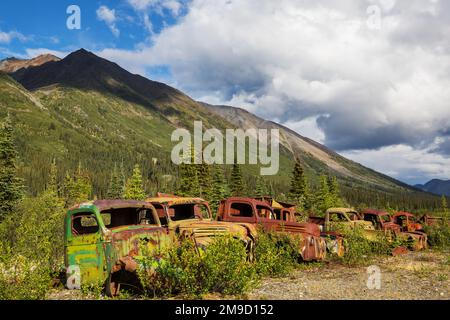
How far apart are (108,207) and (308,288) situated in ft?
18.0

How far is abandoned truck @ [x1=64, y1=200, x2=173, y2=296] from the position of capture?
8406mm

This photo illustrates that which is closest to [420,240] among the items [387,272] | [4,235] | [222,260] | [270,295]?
[387,272]

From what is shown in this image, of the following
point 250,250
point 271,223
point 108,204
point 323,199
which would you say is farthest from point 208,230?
point 323,199

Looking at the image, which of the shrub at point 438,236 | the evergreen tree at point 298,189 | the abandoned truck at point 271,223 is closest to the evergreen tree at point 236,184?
the evergreen tree at point 298,189

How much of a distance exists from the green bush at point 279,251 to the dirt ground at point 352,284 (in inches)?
15.3

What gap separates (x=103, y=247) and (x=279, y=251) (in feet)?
17.3

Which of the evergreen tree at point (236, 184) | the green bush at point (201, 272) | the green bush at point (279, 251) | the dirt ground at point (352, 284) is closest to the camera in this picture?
the green bush at point (201, 272)

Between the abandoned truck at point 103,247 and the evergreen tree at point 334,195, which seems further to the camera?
the evergreen tree at point 334,195

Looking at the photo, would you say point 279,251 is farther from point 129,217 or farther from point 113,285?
point 113,285

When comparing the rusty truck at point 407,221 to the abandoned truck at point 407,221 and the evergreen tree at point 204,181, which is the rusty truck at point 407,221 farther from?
the evergreen tree at point 204,181

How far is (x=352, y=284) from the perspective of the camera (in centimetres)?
920

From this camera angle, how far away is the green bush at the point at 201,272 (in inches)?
A: 296

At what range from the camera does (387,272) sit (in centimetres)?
1116
